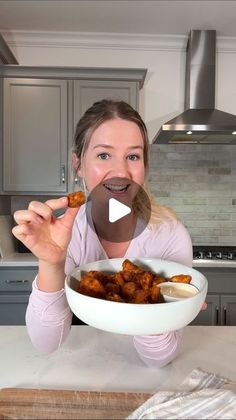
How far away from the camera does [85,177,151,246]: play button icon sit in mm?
847

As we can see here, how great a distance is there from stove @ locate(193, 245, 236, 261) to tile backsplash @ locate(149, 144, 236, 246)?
0.06 meters

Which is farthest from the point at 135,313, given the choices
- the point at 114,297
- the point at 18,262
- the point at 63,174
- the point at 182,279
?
the point at 63,174

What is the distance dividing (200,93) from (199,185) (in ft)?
2.31

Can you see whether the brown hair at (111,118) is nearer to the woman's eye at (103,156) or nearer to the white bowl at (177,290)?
the woman's eye at (103,156)

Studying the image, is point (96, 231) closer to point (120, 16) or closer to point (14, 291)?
point (14, 291)

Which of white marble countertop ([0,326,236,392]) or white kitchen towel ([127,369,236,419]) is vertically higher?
white kitchen towel ([127,369,236,419])

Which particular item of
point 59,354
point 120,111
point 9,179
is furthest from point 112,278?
point 9,179

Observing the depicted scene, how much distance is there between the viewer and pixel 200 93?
2.58 m

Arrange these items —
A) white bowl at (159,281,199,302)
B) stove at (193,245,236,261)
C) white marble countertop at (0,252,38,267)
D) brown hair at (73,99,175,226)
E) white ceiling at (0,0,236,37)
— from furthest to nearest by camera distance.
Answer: stove at (193,245,236,261) < white ceiling at (0,0,236,37) < white marble countertop at (0,252,38,267) < brown hair at (73,99,175,226) < white bowl at (159,281,199,302)

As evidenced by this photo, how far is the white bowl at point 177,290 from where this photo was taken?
61 centimetres

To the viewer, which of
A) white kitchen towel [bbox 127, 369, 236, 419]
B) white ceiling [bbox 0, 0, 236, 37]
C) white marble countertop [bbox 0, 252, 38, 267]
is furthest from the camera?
→ white ceiling [bbox 0, 0, 236, 37]

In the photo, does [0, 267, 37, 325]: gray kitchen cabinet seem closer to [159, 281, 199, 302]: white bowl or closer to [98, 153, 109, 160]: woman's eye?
[98, 153, 109, 160]: woman's eye

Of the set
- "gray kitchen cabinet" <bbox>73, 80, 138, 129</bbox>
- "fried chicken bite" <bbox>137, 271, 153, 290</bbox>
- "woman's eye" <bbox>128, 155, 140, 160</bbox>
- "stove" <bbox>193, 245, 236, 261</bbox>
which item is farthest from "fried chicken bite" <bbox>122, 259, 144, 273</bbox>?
"gray kitchen cabinet" <bbox>73, 80, 138, 129</bbox>

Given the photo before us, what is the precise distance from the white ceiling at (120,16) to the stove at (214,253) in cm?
166
